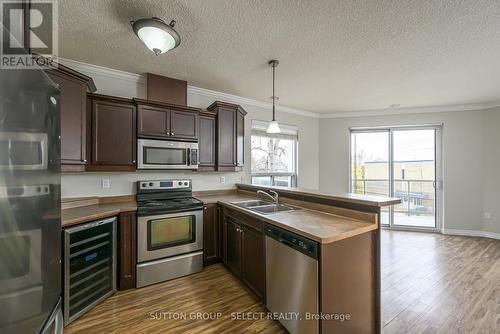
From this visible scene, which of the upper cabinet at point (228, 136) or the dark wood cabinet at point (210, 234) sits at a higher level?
the upper cabinet at point (228, 136)

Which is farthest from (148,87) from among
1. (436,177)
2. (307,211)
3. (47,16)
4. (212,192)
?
(436,177)

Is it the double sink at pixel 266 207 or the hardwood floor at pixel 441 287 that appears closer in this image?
the hardwood floor at pixel 441 287

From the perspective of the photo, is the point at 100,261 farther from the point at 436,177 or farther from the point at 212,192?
the point at 436,177

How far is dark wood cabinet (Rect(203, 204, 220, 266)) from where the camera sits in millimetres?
2826

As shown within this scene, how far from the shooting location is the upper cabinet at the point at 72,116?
2053 mm

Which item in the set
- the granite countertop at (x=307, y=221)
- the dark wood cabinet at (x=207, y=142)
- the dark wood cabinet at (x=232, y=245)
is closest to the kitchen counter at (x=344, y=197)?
the granite countertop at (x=307, y=221)

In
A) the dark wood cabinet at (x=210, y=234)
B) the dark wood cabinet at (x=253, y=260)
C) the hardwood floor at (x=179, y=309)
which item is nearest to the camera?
the hardwood floor at (x=179, y=309)

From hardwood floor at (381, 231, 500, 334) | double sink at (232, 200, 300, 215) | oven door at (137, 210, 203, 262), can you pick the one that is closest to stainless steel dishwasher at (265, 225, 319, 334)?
double sink at (232, 200, 300, 215)

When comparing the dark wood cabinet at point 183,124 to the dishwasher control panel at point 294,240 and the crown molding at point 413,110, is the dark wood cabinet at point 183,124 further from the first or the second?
the crown molding at point 413,110

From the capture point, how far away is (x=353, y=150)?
489 cm

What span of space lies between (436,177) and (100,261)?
19.8ft

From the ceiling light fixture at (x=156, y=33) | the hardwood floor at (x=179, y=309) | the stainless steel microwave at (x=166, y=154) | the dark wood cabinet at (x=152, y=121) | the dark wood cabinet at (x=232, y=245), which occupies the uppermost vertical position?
the ceiling light fixture at (x=156, y=33)

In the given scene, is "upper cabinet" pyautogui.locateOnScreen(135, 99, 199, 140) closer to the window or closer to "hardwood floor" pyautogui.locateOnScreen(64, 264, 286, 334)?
the window

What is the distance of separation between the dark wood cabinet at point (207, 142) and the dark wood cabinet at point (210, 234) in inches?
25.5
